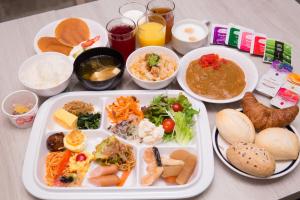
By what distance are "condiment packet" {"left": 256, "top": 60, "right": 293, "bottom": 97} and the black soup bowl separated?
690mm

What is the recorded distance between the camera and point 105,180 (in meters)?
1.34

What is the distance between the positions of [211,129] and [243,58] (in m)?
0.47

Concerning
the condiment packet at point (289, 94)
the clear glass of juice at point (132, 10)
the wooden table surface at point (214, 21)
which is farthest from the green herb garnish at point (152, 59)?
the condiment packet at point (289, 94)

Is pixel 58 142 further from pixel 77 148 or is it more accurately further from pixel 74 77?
pixel 74 77

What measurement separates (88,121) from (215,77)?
0.66 metres

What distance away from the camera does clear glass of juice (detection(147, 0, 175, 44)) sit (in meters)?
1.83

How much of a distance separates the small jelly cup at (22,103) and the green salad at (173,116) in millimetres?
515

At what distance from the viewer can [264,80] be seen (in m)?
1.66

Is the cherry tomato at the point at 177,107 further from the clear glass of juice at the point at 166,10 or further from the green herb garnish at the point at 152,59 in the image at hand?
the clear glass of juice at the point at 166,10

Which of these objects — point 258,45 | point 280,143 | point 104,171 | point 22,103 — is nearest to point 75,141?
point 104,171

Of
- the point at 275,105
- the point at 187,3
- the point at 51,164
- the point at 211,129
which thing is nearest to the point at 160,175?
the point at 211,129

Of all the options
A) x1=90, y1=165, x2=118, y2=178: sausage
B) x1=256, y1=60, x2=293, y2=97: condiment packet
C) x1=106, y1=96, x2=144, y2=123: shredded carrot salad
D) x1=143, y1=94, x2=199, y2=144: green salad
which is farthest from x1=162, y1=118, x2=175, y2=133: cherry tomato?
x1=256, y1=60, x2=293, y2=97: condiment packet

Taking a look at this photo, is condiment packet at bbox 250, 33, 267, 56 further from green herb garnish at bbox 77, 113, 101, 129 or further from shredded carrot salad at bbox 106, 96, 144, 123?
green herb garnish at bbox 77, 113, 101, 129

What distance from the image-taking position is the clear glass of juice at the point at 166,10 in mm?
1834
